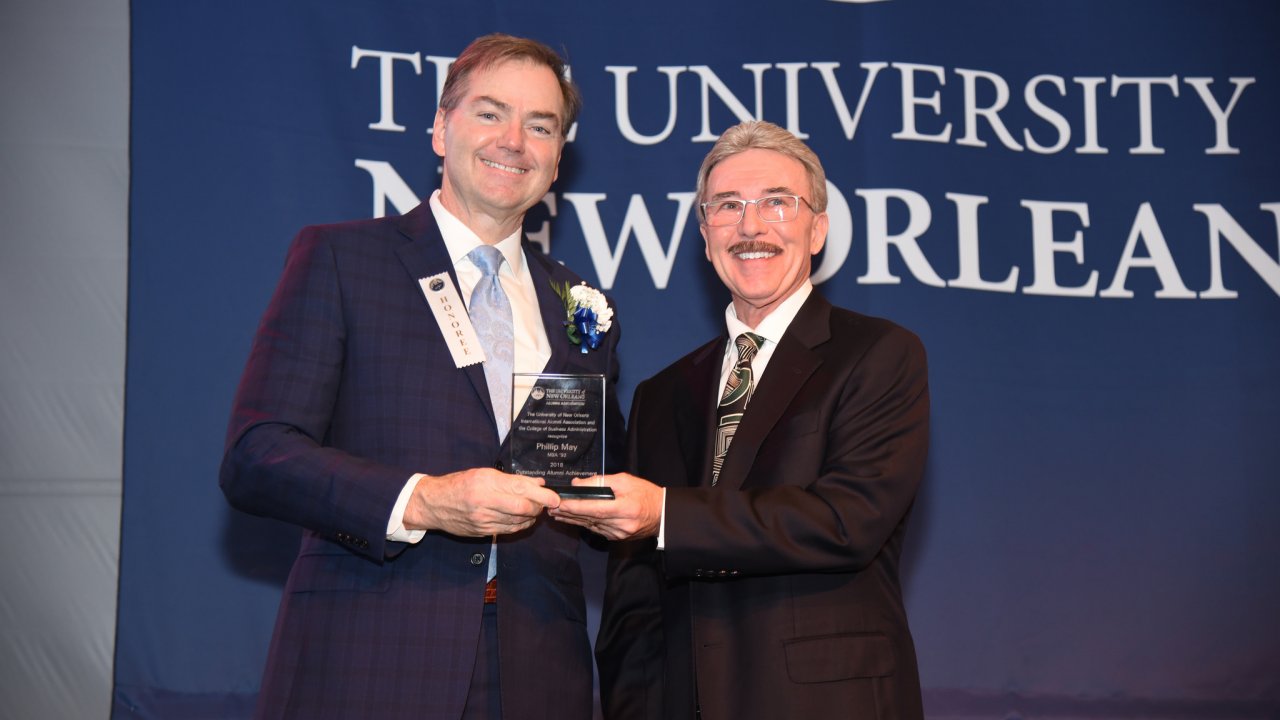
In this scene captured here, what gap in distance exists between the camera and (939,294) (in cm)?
401

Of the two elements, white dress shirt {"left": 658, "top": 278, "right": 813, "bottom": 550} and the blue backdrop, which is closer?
white dress shirt {"left": 658, "top": 278, "right": 813, "bottom": 550}

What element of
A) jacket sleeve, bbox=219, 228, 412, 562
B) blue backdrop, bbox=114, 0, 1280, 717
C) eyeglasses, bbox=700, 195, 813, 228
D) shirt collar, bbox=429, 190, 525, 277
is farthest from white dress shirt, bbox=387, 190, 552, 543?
blue backdrop, bbox=114, 0, 1280, 717

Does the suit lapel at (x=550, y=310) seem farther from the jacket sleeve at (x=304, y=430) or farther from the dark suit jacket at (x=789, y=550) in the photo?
the jacket sleeve at (x=304, y=430)

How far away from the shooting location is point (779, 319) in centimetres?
249

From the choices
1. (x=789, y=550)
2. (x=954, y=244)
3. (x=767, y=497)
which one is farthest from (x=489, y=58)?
(x=954, y=244)

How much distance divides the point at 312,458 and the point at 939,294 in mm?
2648

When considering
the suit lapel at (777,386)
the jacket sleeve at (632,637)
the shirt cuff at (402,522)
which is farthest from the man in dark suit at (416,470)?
the suit lapel at (777,386)

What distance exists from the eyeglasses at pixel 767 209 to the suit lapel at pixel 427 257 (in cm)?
65

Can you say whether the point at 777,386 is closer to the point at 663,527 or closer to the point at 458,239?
the point at 663,527

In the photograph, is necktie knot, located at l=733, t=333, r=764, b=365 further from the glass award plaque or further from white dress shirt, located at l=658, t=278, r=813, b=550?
the glass award plaque

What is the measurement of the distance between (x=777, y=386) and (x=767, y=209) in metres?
0.45

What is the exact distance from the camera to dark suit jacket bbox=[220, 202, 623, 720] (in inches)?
79.8

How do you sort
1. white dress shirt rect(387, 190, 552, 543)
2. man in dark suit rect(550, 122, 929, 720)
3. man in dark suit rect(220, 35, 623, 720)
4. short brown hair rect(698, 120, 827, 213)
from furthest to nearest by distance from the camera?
short brown hair rect(698, 120, 827, 213)
white dress shirt rect(387, 190, 552, 543)
man in dark suit rect(550, 122, 929, 720)
man in dark suit rect(220, 35, 623, 720)

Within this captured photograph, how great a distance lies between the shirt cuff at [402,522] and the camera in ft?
6.41
